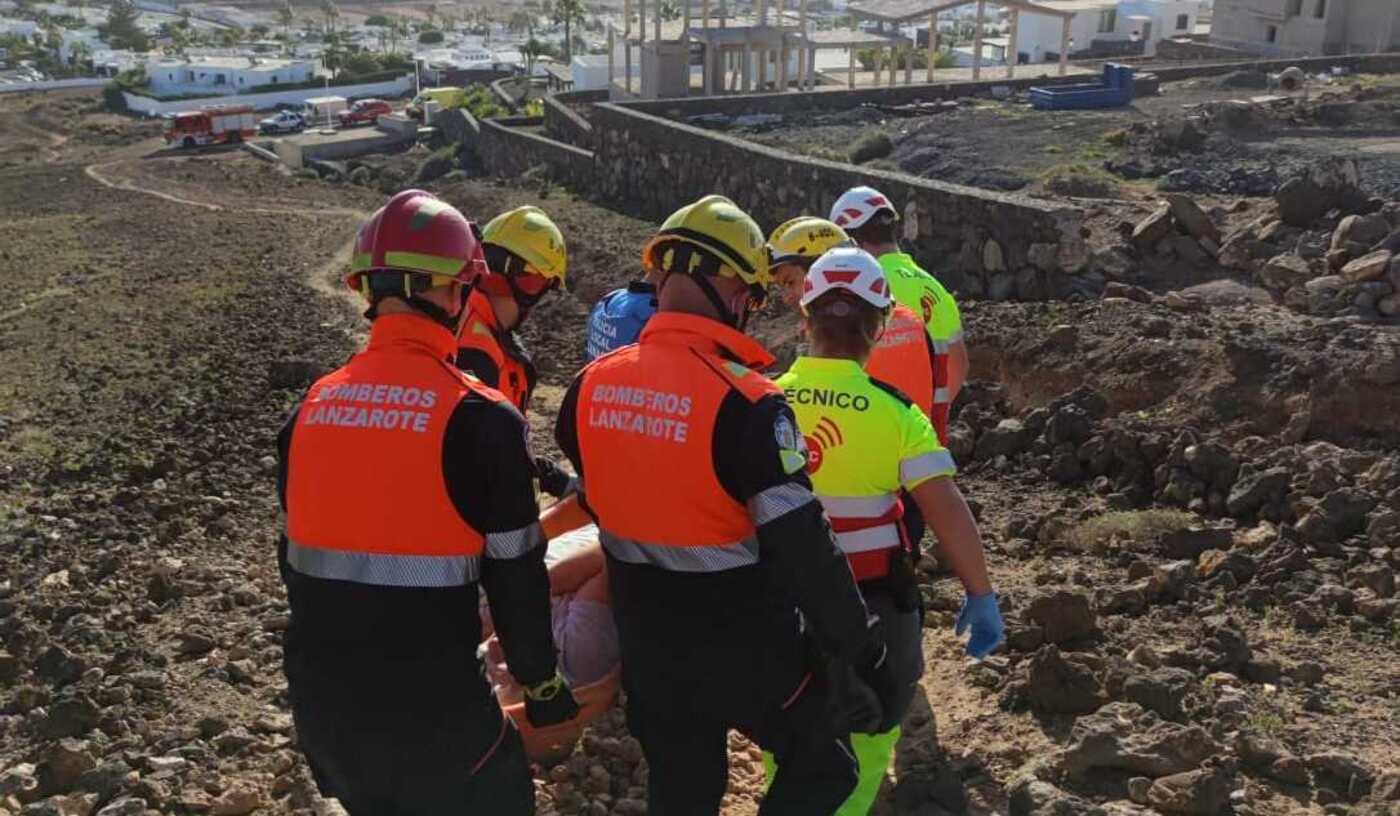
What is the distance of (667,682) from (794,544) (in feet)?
1.98

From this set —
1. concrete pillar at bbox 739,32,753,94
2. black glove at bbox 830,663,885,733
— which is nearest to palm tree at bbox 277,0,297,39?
concrete pillar at bbox 739,32,753,94

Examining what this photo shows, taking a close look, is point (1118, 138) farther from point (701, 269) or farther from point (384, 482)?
point (384, 482)

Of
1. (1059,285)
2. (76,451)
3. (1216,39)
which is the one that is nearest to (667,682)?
(1059,285)

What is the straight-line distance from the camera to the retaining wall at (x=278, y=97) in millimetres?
66375

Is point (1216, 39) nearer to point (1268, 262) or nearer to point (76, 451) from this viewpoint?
point (1268, 262)

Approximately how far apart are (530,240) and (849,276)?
1.74 metres

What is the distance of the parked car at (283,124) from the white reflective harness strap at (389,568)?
52.7 metres

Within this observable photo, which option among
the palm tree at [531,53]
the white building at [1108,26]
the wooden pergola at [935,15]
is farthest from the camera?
the palm tree at [531,53]

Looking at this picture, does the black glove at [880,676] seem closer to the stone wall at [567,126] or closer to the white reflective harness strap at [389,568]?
the white reflective harness strap at [389,568]

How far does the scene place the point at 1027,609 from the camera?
602 centimetres

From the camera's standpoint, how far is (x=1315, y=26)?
45.5 meters

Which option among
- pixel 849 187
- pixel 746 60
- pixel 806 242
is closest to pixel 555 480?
pixel 806 242

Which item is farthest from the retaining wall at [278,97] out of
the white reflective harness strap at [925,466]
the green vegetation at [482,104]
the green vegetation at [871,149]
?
the white reflective harness strap at [925,466]

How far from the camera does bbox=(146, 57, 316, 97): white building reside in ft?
240
